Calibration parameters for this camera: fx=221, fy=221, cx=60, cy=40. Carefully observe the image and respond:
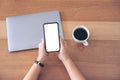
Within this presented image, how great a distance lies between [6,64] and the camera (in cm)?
84

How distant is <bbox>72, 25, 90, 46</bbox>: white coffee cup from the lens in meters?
0.83

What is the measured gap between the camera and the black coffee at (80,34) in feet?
2.73

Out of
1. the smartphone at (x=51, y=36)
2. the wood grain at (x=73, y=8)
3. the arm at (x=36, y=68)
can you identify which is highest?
the wood grain at (x=73, y=8)

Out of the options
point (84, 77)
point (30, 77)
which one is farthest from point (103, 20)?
point (30, 77)

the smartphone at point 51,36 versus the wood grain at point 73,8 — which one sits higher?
the wood grain at point 73,8

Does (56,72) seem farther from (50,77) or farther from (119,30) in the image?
(119,30)

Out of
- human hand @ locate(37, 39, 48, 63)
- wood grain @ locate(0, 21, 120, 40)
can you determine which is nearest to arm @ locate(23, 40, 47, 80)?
human hand @ locate(37, 39, 48, 63)

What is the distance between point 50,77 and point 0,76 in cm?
19

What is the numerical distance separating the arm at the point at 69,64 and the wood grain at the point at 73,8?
0.14 m

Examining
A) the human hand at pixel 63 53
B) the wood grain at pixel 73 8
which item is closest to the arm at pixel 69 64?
the human hand at pixel 63 53

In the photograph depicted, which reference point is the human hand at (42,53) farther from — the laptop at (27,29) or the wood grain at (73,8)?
the wood grain at (73,8)

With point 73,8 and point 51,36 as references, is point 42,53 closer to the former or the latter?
point 51,36

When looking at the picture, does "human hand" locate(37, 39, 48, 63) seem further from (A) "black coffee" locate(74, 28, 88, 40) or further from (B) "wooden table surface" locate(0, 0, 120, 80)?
(A) "black coffee" locate(74, 28, 88, 40)

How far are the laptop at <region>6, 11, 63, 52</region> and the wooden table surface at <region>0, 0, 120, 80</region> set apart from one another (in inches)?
0.8
